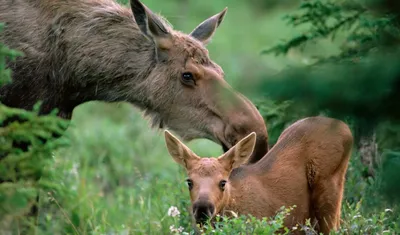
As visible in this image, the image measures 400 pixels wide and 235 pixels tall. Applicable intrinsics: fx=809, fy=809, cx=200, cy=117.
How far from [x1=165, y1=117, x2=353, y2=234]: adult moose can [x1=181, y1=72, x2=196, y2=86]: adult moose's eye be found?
20.5 inches

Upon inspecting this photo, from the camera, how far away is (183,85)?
6.97 metres

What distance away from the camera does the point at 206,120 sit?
680 centimetres

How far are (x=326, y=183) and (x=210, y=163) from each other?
3.61ft

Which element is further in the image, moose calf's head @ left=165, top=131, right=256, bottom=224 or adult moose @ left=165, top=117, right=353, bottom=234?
adult moose @ left=165, top=117, right=353, bottom=234

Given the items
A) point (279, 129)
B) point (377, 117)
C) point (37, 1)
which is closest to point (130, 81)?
point (37, 1)

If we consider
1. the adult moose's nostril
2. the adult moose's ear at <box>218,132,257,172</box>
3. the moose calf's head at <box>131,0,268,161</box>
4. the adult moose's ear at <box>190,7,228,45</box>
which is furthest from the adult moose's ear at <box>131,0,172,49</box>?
the adult moose's nostril

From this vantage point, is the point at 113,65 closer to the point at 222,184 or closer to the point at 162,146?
the point at 222,184

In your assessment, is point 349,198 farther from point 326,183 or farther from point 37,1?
point 37,1

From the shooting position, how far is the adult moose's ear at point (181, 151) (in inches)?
262

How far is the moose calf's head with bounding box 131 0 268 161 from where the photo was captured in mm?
6762

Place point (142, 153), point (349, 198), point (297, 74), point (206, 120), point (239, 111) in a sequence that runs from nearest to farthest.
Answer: point (297, 74) → point (239, 111) → point (206, 120) → point (349, 198) → point (142, 153)

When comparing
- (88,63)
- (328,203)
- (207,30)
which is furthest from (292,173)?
(88,63)

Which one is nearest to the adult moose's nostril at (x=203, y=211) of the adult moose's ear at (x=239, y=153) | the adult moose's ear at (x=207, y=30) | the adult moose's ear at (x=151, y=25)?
the adult moose's ear at (x=239, y=153)

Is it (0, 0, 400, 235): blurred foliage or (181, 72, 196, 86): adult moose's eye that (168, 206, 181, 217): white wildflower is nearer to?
(0, 0, 400, 235): blurred foliage
